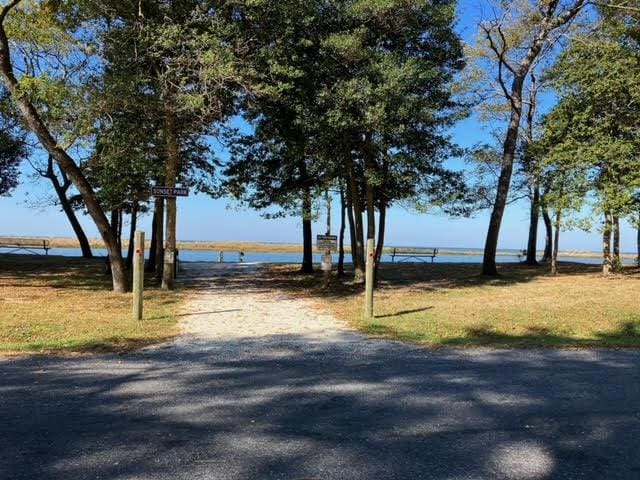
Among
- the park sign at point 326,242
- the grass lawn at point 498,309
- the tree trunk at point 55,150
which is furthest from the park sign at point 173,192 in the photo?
the grass lawn at point 498,309

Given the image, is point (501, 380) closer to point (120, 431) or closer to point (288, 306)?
point (120, 431)

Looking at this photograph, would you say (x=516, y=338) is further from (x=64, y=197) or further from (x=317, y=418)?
(x=64, y=197)

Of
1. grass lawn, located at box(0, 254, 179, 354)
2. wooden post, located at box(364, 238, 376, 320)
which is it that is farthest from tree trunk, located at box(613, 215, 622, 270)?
grass lawn, located at box(0, 254, 179, 354)

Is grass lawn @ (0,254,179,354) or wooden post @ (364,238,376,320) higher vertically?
wooden post @ (364,238,376,320)

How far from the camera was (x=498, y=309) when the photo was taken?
11.2 m

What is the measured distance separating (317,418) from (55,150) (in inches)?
415

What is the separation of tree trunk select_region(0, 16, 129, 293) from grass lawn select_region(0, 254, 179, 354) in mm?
753

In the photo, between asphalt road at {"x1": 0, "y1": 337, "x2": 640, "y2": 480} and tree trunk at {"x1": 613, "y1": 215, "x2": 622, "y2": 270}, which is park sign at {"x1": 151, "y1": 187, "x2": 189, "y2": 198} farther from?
tree trunk at {"x1": 613, "y1": 215, "x2": 622, "y2": 270}

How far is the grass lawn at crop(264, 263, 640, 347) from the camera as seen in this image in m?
8.50

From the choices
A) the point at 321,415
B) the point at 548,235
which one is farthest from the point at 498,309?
the point at 548,235

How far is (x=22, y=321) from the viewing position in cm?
910

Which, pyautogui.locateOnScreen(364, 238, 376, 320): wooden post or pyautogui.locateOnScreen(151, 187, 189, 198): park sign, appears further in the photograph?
pyautogui.locateOnScreen(151, 187, 189, 198): park sign

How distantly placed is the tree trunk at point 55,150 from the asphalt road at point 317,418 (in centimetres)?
737

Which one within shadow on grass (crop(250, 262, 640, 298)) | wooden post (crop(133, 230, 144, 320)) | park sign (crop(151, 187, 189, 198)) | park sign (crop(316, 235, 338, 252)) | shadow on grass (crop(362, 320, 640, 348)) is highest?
park sign (crop(151, 187, 189, 198))
